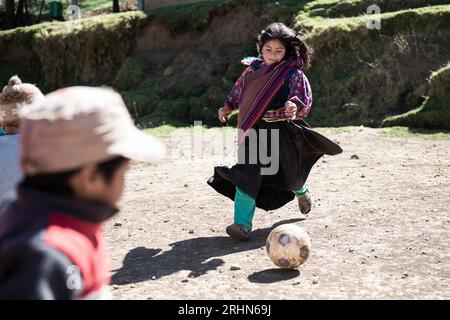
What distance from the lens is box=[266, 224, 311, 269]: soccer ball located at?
16.1 feet

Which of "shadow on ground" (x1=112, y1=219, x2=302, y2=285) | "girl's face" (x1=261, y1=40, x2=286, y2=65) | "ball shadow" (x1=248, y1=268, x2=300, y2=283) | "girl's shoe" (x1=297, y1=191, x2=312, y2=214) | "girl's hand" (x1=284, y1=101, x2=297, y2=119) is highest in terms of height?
"girl's face" (x1=261, y1=40, x2=286, y2=65)

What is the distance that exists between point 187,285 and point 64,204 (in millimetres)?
2807

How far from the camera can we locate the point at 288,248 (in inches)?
194

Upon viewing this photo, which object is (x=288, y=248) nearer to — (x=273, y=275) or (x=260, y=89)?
(x=273, y=275)

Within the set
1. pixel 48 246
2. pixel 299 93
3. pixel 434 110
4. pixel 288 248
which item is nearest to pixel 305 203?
pixel 299 93

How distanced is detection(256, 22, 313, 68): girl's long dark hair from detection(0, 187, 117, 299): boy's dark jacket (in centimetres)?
414

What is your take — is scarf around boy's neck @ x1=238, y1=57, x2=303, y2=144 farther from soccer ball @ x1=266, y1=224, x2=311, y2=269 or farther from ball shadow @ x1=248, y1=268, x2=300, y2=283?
ball shadow @ x1=248, y1=268, x2=300, y2=283

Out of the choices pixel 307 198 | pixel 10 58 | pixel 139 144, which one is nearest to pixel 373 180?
pixel 307 198

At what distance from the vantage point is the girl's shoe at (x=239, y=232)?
19.1ft

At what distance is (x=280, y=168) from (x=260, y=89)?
2.33ft

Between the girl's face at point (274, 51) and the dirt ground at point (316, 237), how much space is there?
151cm

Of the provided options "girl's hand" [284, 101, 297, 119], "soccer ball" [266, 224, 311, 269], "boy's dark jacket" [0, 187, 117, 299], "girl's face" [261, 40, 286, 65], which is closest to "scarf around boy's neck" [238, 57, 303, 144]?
"girl's face" [261, 40, 286, 65]

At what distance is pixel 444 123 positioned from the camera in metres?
11.9

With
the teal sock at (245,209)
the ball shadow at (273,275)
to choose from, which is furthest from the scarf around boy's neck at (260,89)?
the ball shadow at (273,275)
